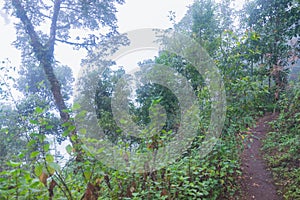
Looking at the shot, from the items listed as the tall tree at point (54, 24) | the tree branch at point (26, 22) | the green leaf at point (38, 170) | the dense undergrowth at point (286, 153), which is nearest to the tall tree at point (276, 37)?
the dense undergrowth at point (286, 153)

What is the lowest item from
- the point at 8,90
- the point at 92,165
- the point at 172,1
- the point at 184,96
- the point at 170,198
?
the point at 170,198

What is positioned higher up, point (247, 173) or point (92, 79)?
point (92, 79)

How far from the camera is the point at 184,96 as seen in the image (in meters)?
4.37

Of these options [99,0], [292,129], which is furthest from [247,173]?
[99,0]

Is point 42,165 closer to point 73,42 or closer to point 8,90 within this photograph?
point 8,90

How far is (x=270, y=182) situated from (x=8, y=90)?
4.50 meters

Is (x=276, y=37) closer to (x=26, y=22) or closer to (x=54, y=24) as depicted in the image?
(x=54, y=24)

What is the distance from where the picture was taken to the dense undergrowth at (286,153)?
249 cm

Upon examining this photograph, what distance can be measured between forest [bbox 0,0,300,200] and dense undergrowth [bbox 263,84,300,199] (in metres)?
0.02

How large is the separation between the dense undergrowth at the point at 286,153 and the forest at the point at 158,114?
0.06 feet

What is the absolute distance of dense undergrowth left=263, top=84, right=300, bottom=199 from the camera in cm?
249

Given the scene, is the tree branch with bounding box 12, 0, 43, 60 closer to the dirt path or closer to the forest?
the forest

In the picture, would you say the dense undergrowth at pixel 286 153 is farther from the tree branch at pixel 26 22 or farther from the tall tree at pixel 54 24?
the tree branch at pixel 26 22

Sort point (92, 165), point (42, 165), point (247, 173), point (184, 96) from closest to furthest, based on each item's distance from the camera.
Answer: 1. point (42, 165)
2. point (92, 165)
3. point (247, 173)
4. point (184, 96)
